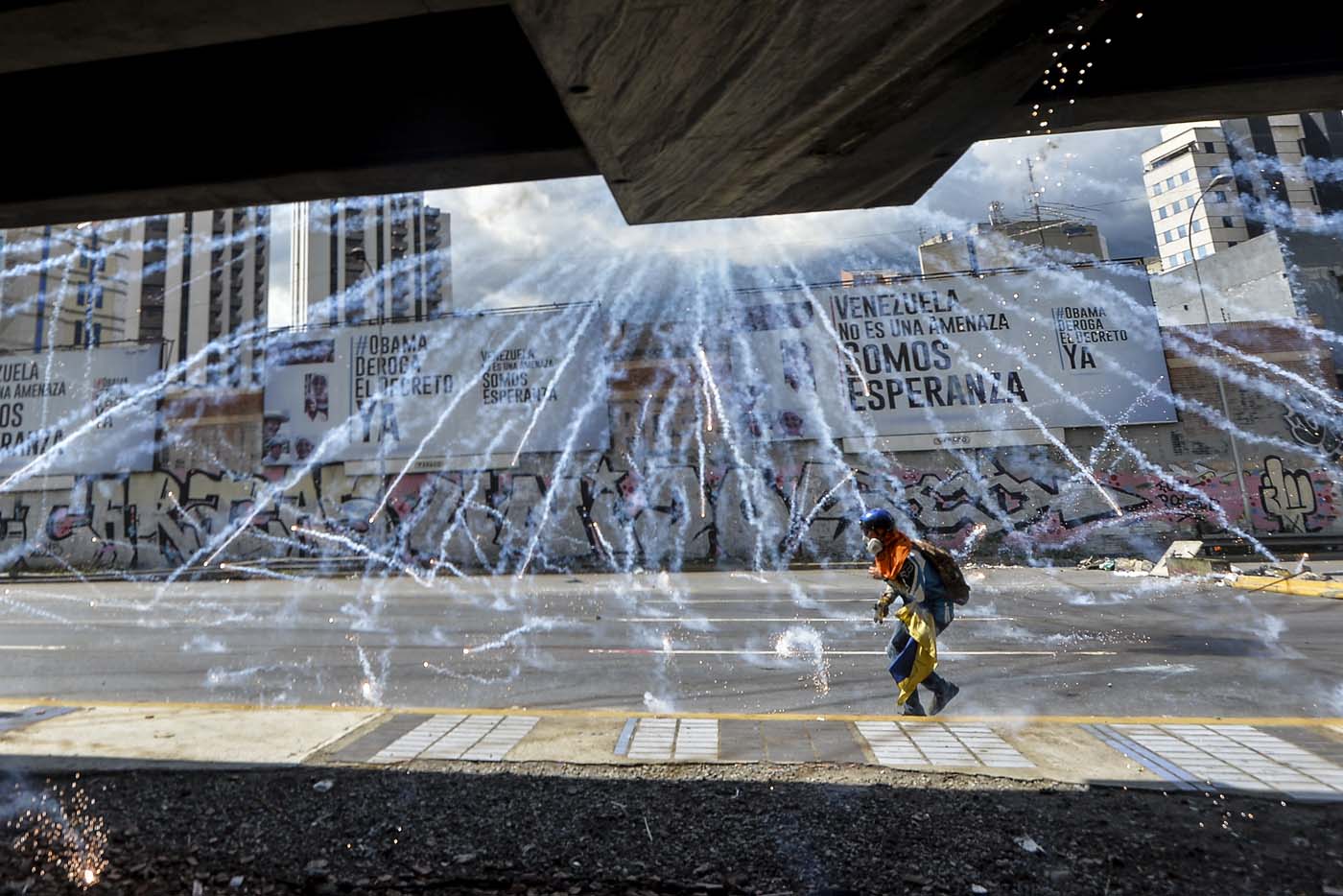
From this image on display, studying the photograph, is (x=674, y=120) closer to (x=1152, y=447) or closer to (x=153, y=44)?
(x=153, y=44)

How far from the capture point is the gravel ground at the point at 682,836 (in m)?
2.87

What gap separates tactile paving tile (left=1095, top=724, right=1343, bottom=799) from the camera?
375 cm

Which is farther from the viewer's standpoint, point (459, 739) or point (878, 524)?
point (878, 524)

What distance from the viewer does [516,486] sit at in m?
21.4

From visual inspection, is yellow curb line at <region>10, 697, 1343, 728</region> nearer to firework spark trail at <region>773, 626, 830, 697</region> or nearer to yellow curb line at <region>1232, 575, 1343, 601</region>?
firework spark trail at <region>773, 626, 830, 697</region>

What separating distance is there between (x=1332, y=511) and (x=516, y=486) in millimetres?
24192

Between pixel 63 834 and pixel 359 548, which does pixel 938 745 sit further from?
pixel 359 548

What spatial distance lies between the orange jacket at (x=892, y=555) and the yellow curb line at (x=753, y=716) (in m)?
1.11

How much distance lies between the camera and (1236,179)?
2768 inches

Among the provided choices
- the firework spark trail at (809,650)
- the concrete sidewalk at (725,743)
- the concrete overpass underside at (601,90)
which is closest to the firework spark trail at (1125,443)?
the firework spark trail at (809,650)

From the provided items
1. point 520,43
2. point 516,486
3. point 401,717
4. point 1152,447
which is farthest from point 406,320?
point 1152,447

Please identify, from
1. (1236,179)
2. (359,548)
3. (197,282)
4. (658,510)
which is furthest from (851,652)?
(1236,179)

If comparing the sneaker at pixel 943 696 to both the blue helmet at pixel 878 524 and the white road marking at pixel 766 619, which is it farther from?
the white road marking at pixel 766 619

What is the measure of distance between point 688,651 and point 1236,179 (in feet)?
300
